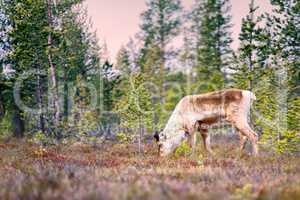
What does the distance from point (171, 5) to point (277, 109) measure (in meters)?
32.7

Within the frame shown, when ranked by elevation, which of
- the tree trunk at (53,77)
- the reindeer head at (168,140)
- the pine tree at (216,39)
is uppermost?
the pine tree at (216,39)

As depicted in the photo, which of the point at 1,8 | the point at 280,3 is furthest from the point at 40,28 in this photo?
the point at 280,3

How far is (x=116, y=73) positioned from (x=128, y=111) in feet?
47.1

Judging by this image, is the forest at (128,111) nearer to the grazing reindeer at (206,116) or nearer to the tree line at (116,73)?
the tree line at (116,73)

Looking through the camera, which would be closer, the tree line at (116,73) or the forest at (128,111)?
the forest at (128,111)

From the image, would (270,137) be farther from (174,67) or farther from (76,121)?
(174,67)

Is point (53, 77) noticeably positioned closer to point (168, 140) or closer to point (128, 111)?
point (128, 111)

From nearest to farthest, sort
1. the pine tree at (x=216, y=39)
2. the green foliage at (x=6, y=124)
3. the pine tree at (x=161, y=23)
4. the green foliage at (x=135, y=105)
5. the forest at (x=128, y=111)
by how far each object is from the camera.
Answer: the forest at (x=128, y=111), the green foliage at (x=135, y=105), the green foliage at (x=6, y=124), the pine tree at (x=216, y=39), the pine tree at (x=161, y=23)

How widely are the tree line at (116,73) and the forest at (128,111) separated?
71 millimetres

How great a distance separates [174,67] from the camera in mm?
47219

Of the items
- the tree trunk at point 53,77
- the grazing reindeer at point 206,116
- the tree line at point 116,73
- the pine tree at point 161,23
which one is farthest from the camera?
the pine tree at point 161,23

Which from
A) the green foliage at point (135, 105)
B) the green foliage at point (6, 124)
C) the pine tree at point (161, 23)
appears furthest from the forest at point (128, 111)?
the pine tree at point (161, 23)

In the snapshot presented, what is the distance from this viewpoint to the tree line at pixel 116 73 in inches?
694

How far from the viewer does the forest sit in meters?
5.70
